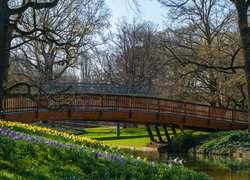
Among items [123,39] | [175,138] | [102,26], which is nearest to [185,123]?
[175,138]

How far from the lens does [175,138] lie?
27453 mm

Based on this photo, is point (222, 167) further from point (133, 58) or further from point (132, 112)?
point (133, 58)

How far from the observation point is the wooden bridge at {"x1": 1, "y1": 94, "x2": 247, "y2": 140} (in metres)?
25.0

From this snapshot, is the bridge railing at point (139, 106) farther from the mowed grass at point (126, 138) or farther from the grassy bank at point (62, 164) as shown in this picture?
the grassy bank at point (62, 164)

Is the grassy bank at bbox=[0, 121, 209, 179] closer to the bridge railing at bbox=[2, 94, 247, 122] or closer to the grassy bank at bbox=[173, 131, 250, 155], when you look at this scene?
the grassy bank at bbox=[173, 131, 250, 155]

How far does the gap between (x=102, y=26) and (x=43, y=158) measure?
33226 mm

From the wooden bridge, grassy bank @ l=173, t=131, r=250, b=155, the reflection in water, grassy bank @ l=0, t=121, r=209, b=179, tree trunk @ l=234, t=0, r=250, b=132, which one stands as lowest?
the reflection in water

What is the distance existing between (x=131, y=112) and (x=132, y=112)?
0.23 feet

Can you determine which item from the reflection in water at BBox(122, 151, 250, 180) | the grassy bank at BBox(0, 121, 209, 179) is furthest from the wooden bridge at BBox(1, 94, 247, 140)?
the grassy bank at BBox(0, 121, 209, 179)

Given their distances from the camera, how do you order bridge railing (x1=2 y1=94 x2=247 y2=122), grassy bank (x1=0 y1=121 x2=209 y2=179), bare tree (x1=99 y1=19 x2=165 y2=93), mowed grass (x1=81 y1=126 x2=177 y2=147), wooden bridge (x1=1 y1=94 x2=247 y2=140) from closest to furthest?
1. grassy bank (x1=0 y1=121 x2=209 y2=179)
2. wooden bridge (x1=1 y1=94 x2=247 y2=140)
3. bridge railing (x1=2 y1=94 x2=247 y2=122)
4. mowed grass (x1=81 y1=126 x2=177 y2=147)
5. bare tree (x1=99 y1=19 x2=165 y2=93)

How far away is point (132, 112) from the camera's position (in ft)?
94.4

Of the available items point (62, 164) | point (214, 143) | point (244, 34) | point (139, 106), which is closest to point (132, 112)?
point (139, 106)

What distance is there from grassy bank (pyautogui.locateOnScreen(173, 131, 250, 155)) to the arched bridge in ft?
9.88

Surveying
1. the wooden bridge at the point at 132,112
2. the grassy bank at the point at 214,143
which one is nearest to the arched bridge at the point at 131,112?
the wooden bridge at the point at 132,112
